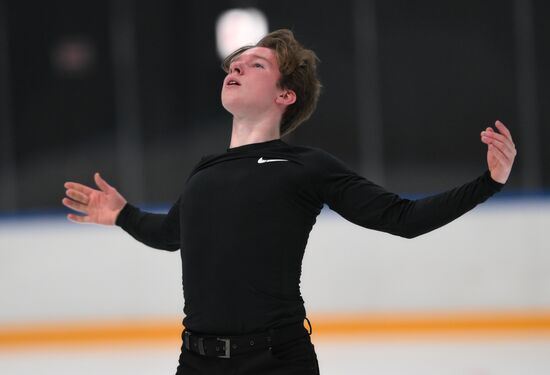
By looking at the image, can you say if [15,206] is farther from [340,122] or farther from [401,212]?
[401,212]

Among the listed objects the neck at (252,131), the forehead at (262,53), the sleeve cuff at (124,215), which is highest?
the forehead at (262,53)

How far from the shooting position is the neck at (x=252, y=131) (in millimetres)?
2602

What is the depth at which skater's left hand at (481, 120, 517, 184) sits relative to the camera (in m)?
2.18

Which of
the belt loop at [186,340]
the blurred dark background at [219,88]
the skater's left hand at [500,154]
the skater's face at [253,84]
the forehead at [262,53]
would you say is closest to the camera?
the skater's left hand at [500,154]

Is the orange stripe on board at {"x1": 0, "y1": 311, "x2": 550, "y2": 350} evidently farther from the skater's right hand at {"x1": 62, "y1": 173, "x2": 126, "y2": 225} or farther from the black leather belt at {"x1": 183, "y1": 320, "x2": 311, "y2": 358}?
the black leather belt at {"x1": 183, "y1": 320, "x2": 311, "y2": 358}

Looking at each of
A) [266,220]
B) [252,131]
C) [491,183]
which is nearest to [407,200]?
[491,183]

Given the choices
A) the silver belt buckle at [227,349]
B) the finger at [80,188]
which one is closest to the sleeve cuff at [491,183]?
the silver belt buckle at [227,349]

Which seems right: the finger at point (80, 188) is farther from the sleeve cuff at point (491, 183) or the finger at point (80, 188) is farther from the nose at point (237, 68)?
the sleeve cuff at point (491, 183)

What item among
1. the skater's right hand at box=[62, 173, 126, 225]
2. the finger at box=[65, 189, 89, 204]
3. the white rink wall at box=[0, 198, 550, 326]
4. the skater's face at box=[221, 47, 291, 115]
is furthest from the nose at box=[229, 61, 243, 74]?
the white rink wall at box=[0, 198, 550, 326]

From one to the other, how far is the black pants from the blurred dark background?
16.2 feet

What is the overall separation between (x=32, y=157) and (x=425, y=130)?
3521 millimetres

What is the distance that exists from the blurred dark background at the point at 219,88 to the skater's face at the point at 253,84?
456cm

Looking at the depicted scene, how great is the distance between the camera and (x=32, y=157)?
7.61m

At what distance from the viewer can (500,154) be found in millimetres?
2199
